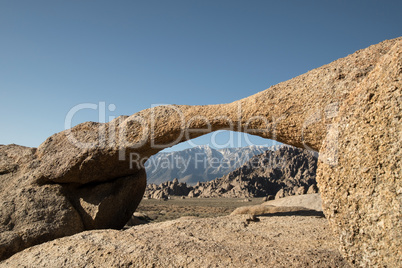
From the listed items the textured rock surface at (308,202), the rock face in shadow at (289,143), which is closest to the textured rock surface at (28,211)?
the rock face in shadow at (289,143)

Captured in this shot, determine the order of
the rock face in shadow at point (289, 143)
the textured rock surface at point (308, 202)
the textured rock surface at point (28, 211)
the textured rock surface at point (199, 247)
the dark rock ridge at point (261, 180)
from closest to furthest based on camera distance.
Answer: the rock face in shadow at point (289, 143) → the textured rock surface at point (199, 247) → the textured rock surface at point (28, 211) → the textured rock surface at point (308, 202) → the dark rock ridge at point (261, 180)

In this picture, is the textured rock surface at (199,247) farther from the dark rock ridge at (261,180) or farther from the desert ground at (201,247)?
the dark rock ridge at (261,180)

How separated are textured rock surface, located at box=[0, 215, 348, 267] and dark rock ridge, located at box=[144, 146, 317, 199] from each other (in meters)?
45.7

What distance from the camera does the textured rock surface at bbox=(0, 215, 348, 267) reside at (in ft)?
14.7

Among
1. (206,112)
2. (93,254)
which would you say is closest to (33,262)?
(93,254)

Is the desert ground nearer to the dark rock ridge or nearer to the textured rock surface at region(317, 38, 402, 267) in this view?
the textured rock surface at region(317, 38, 402, 267)

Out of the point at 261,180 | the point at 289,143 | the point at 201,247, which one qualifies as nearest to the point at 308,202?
the point at 289,143

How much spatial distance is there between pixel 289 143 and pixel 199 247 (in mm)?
3522

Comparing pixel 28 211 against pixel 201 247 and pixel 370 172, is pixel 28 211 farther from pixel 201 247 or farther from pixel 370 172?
pixel 370 172

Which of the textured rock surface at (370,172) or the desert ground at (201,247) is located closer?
the textured rock surface at (370,172)

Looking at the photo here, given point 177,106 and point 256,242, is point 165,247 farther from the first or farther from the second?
point 177,106

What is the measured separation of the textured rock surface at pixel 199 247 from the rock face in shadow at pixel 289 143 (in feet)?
3.67

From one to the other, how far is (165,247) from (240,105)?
12.7ft

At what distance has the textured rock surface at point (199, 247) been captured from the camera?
4480mm
